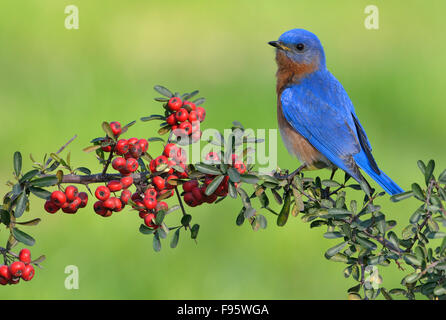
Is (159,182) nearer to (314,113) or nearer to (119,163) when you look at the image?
(119,163)

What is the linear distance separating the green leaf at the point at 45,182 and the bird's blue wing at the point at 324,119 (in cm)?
181

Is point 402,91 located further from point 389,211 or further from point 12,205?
point 12,205

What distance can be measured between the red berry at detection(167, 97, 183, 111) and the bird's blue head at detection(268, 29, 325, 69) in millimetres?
1593

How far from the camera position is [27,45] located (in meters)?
7.66

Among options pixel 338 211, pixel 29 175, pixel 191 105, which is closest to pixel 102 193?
pixel 29 175

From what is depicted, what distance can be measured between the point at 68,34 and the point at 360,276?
19.5ft

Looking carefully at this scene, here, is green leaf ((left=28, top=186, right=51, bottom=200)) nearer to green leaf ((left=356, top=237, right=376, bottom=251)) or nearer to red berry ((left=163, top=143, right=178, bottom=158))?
red berry ((left=163, top=143, right=178, bottom=158))

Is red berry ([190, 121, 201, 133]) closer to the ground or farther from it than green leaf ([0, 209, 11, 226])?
farther from it

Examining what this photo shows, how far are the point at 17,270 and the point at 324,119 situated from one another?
217 cm

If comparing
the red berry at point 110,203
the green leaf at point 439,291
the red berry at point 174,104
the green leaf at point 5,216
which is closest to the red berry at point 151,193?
the red berry at point 110,203

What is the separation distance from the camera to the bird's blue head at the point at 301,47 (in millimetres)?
4277

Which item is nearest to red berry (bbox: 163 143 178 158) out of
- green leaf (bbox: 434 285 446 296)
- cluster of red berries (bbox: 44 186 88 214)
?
cluster of red berries (bbox: 44 186 88 214)

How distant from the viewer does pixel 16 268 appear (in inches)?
Result: 102

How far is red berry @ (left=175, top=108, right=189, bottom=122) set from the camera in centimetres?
279
